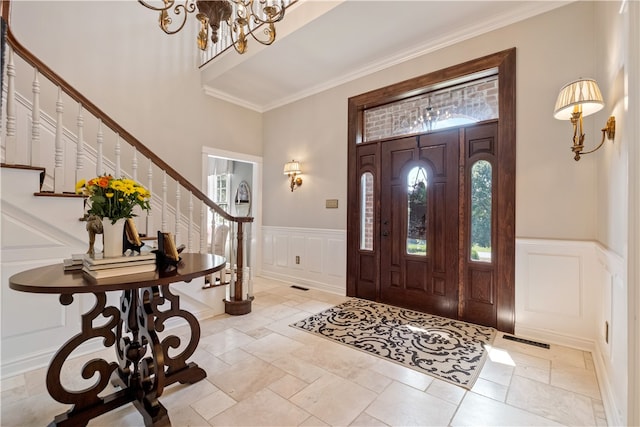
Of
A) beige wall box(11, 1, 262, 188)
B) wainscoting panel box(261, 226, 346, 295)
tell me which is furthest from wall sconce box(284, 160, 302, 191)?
beige wall box(11, 1, 262, 188)

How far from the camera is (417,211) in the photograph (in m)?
3.48

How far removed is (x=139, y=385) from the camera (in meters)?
1.72

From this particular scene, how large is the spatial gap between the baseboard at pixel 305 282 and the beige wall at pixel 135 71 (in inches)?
78.7

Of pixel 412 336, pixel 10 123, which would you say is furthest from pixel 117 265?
pixel 412 336

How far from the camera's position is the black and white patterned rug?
A: 2.22 m

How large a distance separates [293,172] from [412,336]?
9.66ft

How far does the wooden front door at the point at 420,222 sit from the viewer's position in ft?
10.5

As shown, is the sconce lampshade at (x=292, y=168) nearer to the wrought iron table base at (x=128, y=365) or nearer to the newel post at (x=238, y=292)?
the newel post at (x=238, y=292)

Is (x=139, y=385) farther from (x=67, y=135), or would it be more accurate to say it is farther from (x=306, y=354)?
(x=67, y=135)

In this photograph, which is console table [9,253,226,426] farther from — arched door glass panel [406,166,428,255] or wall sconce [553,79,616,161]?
wall sconce [553,79,616,161]

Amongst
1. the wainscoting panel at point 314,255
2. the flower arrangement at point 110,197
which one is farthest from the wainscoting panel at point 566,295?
the flower arrangement at point 110,197

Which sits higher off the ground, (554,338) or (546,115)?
(546,115)

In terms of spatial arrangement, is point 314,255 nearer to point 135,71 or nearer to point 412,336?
point 412,336

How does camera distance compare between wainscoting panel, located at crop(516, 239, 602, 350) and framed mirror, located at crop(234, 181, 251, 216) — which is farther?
framed mirror, located at crop(234, 181, 251, 216)
